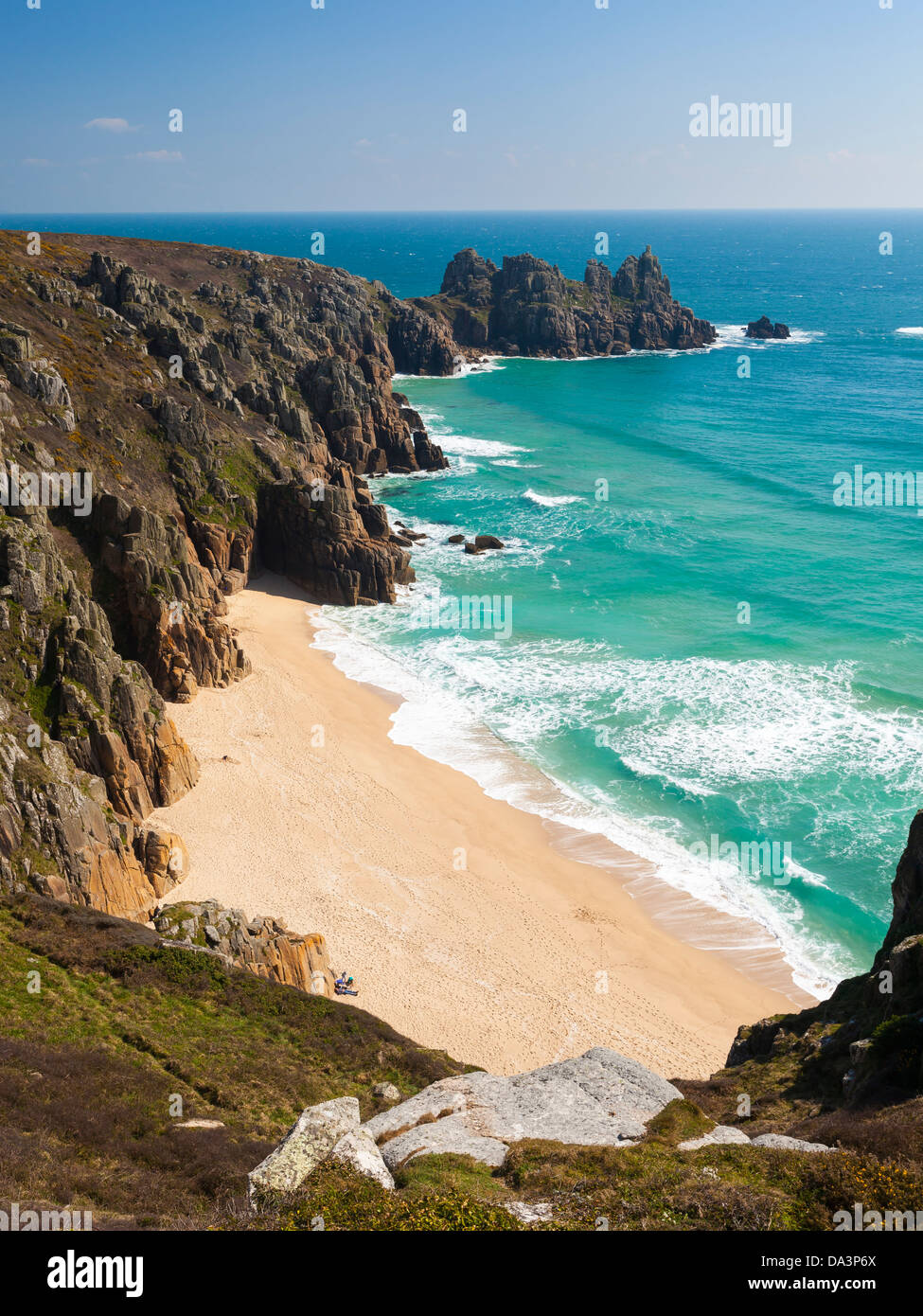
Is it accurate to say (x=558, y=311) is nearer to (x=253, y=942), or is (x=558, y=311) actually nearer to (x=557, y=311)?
(x=557, y=311)

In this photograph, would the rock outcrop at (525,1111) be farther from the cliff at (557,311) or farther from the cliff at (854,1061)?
the cliff at (557,311)

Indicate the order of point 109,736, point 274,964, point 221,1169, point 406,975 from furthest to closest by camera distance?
point 109,736 < point 406,975 < point 274,964 < point 221,1169

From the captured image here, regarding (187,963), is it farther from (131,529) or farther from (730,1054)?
(131,529)

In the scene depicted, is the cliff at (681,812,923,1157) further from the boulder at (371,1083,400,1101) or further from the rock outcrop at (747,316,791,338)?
the rock outcrop at (747,316,791,338)

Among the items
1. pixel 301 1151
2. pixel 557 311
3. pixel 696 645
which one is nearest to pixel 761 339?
pixel 557 311

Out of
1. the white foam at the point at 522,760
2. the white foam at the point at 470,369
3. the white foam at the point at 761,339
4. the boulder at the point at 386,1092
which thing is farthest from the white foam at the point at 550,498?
the white foam at the point at 761,339

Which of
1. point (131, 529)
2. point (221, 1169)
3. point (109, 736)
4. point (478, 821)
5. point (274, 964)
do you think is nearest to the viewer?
point (221, 1169)
